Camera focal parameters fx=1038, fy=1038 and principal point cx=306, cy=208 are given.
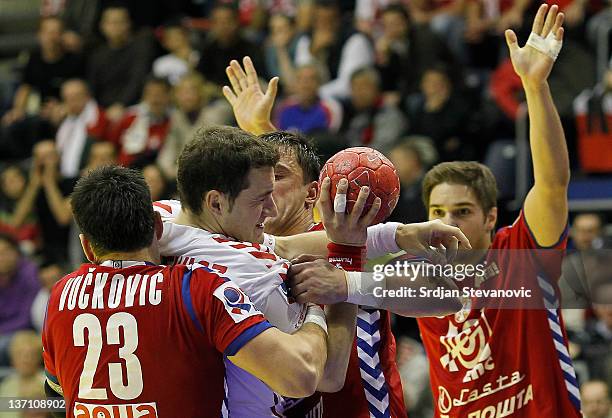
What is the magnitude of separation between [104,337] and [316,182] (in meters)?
1.29

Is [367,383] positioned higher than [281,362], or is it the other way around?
[281,362]

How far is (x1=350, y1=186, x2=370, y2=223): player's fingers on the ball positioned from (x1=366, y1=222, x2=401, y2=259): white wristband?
0.38 m

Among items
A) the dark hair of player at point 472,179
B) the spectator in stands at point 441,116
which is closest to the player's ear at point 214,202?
the dark hair of player at point 472,179

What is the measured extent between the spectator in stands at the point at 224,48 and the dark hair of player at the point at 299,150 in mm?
8041

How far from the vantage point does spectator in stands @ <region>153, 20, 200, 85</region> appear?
1317cm

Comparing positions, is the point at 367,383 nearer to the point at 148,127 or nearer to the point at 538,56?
the point at 538,56

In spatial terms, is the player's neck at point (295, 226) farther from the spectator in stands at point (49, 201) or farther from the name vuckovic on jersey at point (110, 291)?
the spectator in stands at point (49, 201)

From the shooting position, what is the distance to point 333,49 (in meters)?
12.3

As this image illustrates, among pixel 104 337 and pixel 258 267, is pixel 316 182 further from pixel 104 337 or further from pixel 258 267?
pixel 104 337

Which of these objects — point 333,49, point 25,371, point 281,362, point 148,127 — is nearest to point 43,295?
point 25,371

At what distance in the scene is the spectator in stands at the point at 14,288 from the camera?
10914 millimetres

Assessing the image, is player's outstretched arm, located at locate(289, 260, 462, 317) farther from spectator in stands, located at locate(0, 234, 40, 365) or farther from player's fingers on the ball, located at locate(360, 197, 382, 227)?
spectator in stands, located at locate(0, 234, 40, 365)

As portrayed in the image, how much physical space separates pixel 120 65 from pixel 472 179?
897 centimetres

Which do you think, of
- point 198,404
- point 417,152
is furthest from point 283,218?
point 417,152
